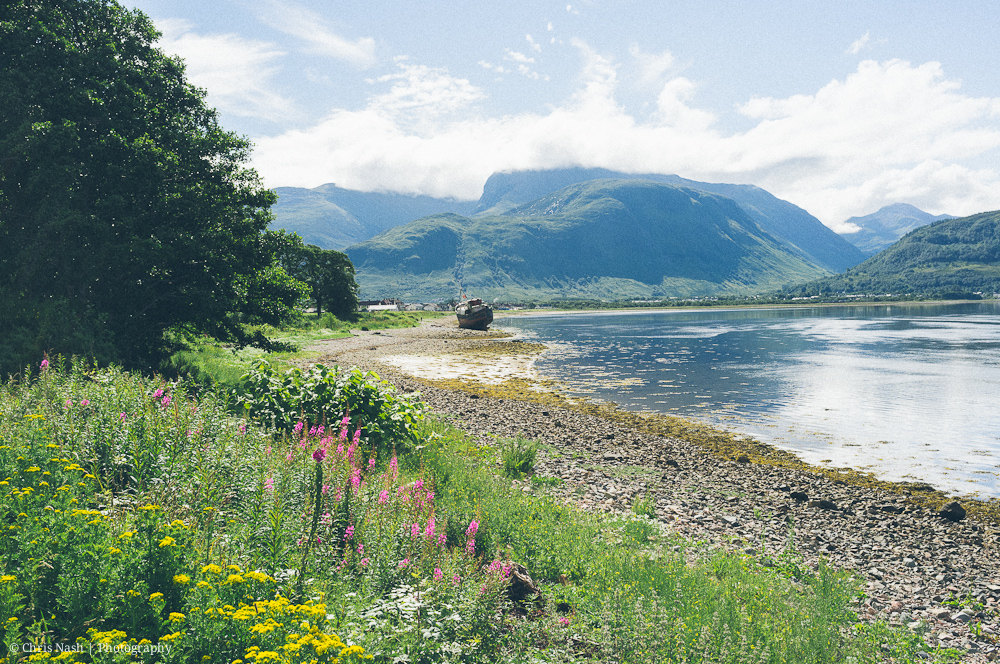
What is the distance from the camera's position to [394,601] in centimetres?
520

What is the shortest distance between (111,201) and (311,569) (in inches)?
621

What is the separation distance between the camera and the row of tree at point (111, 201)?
15094mm

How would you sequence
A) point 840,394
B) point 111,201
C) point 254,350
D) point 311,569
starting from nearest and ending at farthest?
point 311,569
point 111,201
point 840,394
point 254,350

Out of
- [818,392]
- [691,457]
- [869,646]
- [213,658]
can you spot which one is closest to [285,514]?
[213,658]

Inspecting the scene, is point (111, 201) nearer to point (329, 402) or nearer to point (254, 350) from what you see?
point (329, 402)

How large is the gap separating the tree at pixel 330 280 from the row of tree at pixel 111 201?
64.4m

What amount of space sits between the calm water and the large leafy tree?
2197cm

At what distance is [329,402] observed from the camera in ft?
38.0

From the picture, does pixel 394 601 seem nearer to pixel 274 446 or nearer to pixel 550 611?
pixel 550 611

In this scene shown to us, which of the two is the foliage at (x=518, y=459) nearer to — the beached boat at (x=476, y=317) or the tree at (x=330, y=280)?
the tree at (x=330, y=280)

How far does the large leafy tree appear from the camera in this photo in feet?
49.5

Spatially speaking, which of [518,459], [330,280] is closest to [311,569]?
[518,459]

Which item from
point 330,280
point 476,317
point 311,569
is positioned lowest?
point 311,569

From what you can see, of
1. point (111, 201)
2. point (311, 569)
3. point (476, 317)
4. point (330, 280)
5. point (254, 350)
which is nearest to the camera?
point (311, 569)
